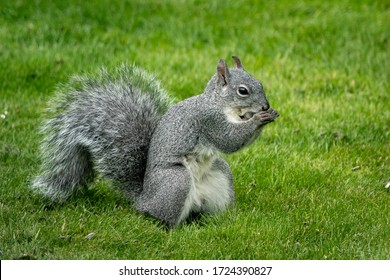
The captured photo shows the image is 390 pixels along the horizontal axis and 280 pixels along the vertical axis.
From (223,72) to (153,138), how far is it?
0.48m

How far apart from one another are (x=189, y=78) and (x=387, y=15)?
248 centimetres

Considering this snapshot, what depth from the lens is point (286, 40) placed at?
6.77 meters

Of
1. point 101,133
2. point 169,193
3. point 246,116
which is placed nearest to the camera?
point 169,193

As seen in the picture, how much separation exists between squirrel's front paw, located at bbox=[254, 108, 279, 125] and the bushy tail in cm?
59

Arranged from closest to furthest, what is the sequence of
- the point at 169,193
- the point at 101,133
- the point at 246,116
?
1. the point at 169,193
2. the point at 246,116
3. the point at 101,133

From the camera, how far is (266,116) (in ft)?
11.8

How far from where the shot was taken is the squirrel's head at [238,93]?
362cm

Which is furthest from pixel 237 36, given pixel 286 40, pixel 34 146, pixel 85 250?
pixel 85 250

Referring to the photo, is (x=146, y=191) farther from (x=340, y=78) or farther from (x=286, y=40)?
(x=286, y=40)

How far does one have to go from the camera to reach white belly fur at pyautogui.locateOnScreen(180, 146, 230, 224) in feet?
12.1

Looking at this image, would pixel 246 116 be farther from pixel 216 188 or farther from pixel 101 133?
pixel 101 133

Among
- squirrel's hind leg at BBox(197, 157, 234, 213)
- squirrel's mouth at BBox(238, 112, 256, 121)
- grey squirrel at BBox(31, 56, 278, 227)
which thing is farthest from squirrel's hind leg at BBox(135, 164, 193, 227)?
squirrel's mouth at BBox(238, 112, 256, 121)

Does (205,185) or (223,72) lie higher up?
(223,72)

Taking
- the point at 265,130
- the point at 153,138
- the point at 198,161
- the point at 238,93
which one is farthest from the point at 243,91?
the point at 265,130
